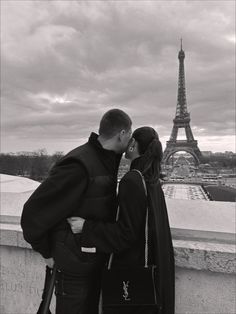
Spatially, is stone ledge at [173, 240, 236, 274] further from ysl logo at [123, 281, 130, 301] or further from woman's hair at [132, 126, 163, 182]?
woman's hair at [132, 126, 163, 182]

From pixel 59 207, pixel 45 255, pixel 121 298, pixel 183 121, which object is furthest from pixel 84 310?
pixel 183 121

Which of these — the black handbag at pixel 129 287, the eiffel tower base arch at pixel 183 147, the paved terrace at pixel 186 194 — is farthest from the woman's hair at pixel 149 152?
the eiffel tower base arch at pixel 183 147

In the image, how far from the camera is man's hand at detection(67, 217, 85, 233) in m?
1.65

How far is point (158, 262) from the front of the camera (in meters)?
1.67

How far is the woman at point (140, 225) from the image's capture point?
1578 millimetres

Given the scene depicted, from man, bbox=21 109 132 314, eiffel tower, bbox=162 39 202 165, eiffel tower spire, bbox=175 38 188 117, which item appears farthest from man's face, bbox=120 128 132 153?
eiffel tower spire, bbox=175 38 188 117

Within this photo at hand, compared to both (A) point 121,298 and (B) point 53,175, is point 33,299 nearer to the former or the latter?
(A) point 121,298

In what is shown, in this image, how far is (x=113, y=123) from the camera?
171 cm

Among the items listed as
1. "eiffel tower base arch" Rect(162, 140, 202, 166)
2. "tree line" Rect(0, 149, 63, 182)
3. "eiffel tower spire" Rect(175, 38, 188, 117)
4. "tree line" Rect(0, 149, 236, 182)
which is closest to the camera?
"tree line" Rect(0, 149, 236, 182)

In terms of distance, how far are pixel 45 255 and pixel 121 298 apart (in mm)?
503

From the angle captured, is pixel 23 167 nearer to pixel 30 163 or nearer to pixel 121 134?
pixel 30 163

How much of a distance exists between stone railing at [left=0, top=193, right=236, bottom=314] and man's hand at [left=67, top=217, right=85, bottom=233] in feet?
2.23

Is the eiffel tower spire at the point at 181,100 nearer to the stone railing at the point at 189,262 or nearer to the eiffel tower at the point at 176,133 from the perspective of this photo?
the eiffel tower at the point at 176,133

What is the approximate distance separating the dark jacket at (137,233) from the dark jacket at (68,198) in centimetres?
12
